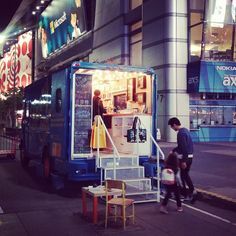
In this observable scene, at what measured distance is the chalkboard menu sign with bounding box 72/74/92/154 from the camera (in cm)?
1099

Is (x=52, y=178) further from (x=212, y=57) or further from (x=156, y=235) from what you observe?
(x=212, y=57)

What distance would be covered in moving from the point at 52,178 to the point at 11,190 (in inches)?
44.1

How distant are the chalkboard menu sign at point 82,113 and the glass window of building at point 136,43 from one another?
72.3ft

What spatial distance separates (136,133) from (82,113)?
4.89 ft

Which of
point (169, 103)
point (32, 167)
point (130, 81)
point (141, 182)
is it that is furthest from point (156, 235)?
point (169, 103)

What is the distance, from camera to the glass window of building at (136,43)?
33281 mm

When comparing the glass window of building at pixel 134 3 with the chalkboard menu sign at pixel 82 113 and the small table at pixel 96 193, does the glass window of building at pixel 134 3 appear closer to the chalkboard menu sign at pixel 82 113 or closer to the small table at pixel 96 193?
the chalkboard menu sign at pixel 82 113

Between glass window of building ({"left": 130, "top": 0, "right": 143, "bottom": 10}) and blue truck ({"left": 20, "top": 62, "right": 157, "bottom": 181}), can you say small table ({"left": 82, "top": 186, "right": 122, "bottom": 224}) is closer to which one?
blue truck ({"left": 20, "top": 62, "right": 157, "bottom": 181})

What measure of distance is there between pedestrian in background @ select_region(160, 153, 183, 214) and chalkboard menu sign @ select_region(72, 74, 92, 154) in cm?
282

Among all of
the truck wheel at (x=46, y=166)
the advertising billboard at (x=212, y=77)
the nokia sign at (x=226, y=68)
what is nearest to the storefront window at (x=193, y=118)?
the advertising billboard at (x=212, y=77)

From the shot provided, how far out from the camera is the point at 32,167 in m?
17.2

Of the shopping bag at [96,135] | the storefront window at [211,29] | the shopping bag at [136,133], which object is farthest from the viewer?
the storefront window at [211,29]

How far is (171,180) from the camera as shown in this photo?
28.4 feet

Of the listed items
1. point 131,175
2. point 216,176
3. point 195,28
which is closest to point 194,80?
point 195,28
